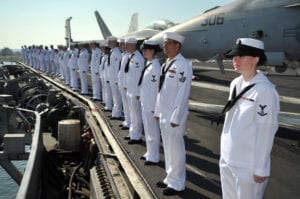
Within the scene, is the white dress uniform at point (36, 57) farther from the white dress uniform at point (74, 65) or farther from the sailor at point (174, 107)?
the sailor at point (174, 107)

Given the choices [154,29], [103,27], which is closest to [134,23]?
[103,27]

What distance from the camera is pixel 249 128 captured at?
3.10 metres

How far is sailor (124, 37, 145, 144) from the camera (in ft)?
24.9

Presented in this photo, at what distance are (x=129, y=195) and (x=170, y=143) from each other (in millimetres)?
1085

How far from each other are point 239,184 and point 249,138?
432 mm

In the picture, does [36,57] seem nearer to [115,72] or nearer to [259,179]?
Answer: [115,72]

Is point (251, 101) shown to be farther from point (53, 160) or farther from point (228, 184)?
point (53, 160)

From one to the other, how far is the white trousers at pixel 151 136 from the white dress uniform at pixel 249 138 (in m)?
3.02

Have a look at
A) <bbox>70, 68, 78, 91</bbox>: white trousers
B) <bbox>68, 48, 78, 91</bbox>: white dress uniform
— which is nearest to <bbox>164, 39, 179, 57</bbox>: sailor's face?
<bbox>68, 48, 78, 91</bbox>: white dress uniform

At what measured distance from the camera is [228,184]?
3271mm

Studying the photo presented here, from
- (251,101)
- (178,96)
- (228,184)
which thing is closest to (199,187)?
(178,96)

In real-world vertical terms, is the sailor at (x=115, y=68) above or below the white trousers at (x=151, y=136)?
above

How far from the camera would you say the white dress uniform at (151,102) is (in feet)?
20.1

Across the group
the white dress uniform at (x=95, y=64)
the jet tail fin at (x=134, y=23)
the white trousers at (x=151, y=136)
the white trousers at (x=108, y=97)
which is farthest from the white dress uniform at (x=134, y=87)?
the jet tail fin at (x=134, y=23)
